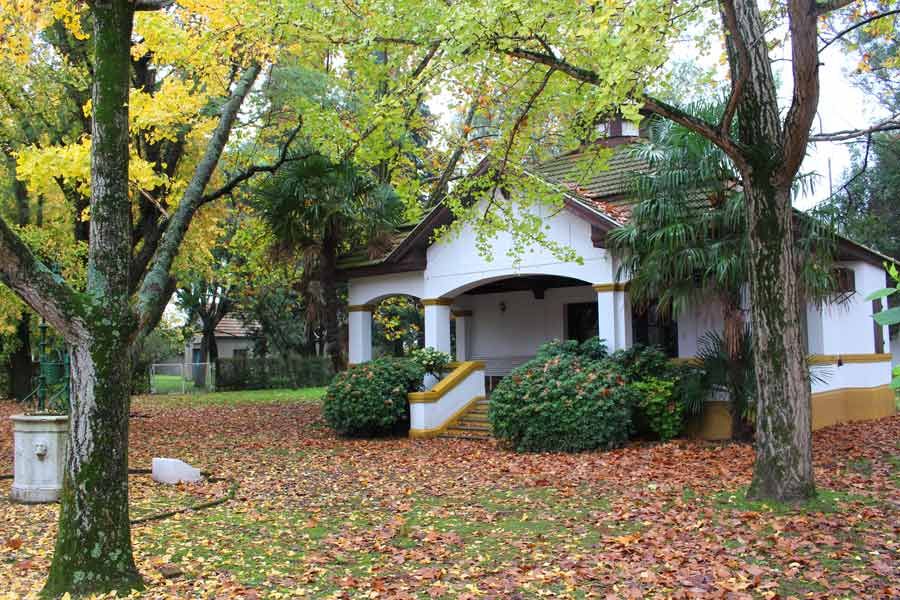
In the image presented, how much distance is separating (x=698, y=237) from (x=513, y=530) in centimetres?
666

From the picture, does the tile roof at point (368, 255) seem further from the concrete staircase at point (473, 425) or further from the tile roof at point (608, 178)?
the concrete staircase at point (473, 425)

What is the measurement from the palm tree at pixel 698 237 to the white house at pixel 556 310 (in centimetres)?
95

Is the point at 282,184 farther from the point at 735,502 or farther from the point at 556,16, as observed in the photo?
the point at 735,502

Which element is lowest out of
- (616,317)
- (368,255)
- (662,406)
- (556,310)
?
(662,406)

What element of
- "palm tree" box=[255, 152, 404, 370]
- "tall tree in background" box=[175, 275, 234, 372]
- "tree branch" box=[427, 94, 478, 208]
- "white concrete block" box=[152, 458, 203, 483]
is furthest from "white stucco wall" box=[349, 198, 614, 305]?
"tall tree in background" box=[175, 275, 234, 372]

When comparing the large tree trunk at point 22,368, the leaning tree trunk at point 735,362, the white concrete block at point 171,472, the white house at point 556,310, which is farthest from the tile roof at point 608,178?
Answer: the large tree trunk at point 22,368

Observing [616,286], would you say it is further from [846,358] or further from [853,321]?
[853,321]

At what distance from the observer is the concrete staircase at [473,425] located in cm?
1585

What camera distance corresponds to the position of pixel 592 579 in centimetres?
632

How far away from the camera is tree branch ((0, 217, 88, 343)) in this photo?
223 inches

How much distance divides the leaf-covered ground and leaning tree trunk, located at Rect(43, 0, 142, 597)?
1.51ft

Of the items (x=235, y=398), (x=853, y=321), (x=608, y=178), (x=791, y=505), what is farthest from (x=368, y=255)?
(x=235, y=398)

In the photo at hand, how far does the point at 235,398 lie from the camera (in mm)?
31234

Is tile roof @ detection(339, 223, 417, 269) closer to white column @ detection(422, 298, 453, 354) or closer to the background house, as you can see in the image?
white column @ detection(422, 298, 453, 354)
